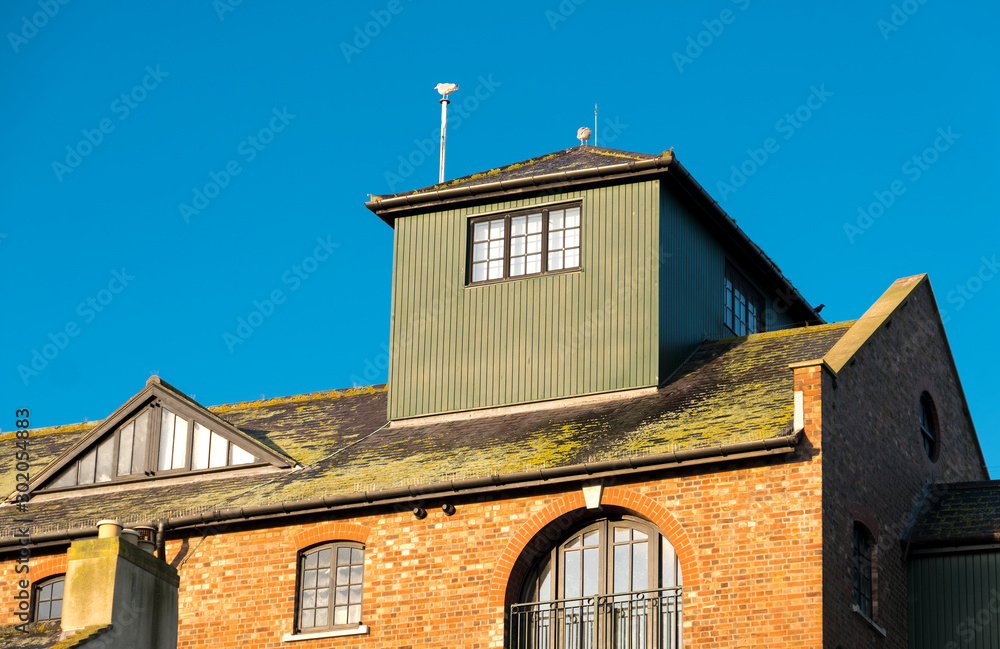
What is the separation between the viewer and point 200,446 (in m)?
25.8

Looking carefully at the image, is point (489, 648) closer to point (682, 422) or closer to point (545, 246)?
point (682, 422)

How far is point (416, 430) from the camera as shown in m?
25.4

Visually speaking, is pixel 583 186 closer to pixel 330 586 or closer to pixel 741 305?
pixel 741 305

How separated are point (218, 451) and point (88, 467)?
246 cm

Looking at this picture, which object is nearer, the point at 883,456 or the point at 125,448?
the point at 883,456

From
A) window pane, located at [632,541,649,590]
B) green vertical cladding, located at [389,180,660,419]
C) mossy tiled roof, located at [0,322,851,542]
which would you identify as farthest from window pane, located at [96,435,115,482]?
window pane, located at [632,541,649,590]

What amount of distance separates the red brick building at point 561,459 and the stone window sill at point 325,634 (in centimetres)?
4

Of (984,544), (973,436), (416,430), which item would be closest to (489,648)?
(416,430)

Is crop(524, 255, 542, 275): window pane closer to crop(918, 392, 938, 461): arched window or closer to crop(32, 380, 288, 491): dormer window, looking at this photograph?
crop(32, 380, 288, 491): dormer window

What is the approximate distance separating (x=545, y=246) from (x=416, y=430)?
12.4 feet

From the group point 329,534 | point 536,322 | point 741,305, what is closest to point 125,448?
point 329,534

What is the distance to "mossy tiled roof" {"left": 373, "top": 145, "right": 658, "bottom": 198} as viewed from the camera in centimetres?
2647

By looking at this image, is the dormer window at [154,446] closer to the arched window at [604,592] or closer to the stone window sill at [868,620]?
the arched window at [604,592]

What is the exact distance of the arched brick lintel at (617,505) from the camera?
20.4 m
